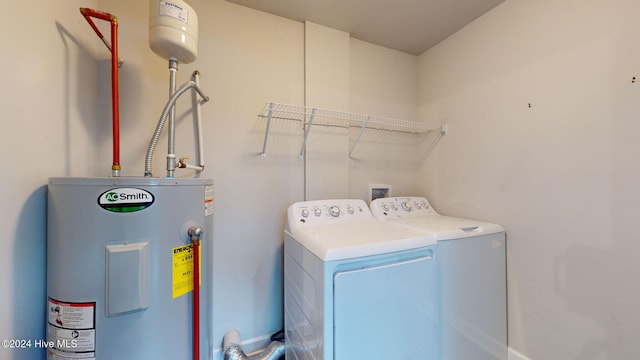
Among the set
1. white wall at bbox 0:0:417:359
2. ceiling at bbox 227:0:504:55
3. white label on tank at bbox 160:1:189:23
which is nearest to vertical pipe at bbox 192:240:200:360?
white wall at bbox 0:0:417:359

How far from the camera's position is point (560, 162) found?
4.24 ft

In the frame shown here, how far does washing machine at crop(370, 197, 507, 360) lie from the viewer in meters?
1.26

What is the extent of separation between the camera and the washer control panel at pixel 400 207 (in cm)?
172

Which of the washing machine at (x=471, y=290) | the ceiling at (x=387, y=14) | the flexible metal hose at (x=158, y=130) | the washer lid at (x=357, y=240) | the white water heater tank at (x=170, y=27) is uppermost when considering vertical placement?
the ceiling at (x=387, y=14)

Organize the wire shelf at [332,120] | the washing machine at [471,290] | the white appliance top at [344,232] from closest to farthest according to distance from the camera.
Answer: the white appliance top at [344,232]
the washing machine at [471,290]
the wire shelf at [332,120]

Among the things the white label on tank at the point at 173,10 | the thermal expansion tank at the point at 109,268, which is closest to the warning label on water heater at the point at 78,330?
the thermal expansion tank at the point at 109,268

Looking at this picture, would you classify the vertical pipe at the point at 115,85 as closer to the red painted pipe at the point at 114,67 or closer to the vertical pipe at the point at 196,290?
the red painted pipe at the point at 114,67

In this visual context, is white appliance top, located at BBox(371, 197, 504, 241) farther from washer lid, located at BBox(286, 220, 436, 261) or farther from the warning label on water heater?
the warning label on water heater

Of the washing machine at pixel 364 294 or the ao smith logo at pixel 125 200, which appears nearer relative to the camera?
the ao smith logo at pixel 125 200

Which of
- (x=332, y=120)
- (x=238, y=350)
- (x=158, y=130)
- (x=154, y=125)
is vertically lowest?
(x=238, y=350)

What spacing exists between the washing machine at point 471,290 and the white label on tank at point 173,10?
5.34ft

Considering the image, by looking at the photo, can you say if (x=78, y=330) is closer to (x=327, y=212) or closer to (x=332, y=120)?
(x=327, y=212)

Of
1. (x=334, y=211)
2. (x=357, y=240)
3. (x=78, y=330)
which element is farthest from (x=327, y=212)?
(x=78, y=330)

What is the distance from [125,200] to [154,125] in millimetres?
815
